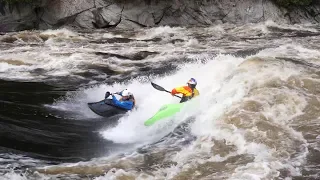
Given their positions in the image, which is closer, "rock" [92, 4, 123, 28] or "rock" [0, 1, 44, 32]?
"rock" [0, 1, 44, 32]

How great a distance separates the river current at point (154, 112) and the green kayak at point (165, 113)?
12 cm

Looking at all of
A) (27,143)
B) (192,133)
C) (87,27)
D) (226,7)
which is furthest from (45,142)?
(226,7)

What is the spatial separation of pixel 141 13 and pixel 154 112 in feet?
30.0

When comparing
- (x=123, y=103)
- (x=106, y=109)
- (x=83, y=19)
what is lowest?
(x=106, y=109)

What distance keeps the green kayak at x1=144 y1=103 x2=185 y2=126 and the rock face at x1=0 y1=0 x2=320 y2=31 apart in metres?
9.30

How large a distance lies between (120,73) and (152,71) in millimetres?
921

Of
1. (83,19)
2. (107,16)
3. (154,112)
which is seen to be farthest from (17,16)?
(154,112)

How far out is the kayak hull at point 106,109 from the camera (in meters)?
8.52

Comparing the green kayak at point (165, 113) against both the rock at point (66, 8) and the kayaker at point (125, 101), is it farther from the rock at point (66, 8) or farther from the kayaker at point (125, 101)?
the rock at point (66, 8)

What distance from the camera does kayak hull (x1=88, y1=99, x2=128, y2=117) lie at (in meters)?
8.52

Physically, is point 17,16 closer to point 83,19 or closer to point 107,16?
point 83,19

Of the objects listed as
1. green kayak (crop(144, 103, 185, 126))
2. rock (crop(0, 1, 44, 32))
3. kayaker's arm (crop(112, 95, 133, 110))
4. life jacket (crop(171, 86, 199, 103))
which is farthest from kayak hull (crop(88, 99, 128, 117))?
rock (crop(0, 1, 44, 32))

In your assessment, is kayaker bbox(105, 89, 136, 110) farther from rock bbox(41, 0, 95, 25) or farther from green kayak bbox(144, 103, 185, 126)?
rock bbox(41, 0, 95, 25)

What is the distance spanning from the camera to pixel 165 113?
8273 millimetres
